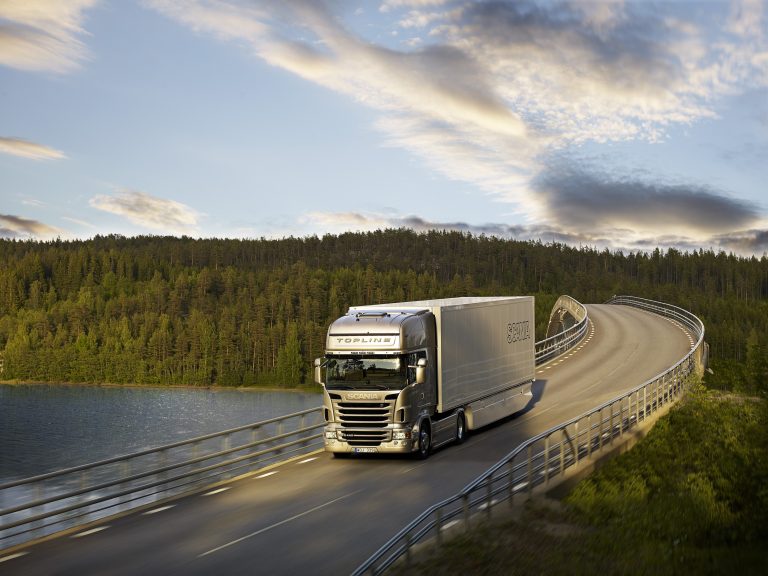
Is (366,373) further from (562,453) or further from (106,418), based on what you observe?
(106,418)

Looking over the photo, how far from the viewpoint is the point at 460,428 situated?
85.3ft

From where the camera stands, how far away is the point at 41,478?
16766 millimetres

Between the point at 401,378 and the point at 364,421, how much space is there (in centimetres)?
146

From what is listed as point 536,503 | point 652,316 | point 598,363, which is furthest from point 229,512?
point 652,316

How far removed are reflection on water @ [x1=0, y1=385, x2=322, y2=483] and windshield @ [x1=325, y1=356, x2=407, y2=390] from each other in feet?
168

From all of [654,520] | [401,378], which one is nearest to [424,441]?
[401,378]

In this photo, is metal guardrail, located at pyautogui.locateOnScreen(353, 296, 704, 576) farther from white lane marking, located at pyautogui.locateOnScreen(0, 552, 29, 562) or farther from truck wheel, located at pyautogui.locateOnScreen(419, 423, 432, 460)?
white lane marking, located at pyautogui.locateOnScreen(0, 552, 29, 562)

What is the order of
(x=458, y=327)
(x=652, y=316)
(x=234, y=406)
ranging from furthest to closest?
(x=234, y=406) → (x=652, y=316) → (x=458, y=327)

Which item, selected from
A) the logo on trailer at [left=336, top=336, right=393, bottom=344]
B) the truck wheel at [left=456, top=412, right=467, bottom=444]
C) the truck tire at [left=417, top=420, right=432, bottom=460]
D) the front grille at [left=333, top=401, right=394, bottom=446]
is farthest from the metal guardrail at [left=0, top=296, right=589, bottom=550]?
the truck wheel at [left=456, top=412, right=467, bottom=444]

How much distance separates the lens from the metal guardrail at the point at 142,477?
17.5 m

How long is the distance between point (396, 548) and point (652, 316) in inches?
2510

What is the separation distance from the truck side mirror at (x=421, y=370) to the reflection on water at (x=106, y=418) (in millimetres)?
52719

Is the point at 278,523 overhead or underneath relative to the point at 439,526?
underneath

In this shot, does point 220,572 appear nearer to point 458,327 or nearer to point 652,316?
point 458,327
